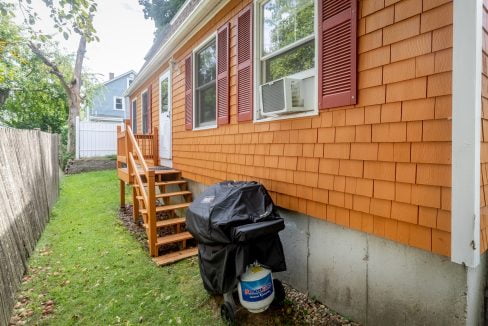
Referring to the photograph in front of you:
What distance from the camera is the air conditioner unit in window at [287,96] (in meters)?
2.91

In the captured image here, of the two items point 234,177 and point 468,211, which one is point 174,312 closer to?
point 234,177

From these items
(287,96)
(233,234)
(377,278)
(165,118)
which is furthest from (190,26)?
(377,278)

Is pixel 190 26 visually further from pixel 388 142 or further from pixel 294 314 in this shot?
pixel 294 314

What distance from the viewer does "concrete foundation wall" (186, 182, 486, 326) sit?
188 cm

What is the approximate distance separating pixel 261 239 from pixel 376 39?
189 centimetres

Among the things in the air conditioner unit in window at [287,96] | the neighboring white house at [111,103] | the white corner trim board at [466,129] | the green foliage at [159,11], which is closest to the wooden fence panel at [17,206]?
the air conditioner unit in window at [287,96]

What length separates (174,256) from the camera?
13.7ft

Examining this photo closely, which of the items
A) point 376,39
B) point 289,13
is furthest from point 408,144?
point 289,13

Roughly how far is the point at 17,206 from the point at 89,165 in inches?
394

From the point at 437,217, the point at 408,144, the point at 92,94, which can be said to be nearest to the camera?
the point at 437,217

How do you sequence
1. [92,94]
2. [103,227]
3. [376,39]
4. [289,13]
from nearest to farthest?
[376,39], [289,13], [103,227], [92,94]

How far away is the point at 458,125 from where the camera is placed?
1.74m

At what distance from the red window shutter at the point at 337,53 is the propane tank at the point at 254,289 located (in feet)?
5.37

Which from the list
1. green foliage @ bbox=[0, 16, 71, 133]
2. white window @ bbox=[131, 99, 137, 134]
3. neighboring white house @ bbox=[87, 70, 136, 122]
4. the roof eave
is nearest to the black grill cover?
the roof eave
